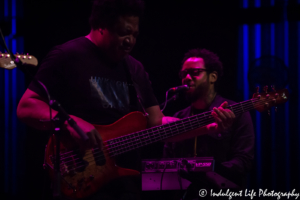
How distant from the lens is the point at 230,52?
4879mm

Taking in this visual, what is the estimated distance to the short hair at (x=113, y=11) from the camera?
2516 mm

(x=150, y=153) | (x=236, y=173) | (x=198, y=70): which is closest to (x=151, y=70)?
(x=198, y=70)

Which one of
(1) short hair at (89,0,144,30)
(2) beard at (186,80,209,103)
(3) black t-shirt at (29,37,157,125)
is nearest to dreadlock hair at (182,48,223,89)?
(2) beard at (186,80,209,103)

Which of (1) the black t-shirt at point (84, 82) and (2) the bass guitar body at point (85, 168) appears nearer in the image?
(2) the bass guitar body at point (85, 168)

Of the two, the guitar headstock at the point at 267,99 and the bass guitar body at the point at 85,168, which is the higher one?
the guitar headstock at the point at 267,99

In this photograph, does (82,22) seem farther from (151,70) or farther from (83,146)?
(83,146)

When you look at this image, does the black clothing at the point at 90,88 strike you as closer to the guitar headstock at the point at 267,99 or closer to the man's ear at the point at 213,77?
the guitar headstock at the point at 267,99

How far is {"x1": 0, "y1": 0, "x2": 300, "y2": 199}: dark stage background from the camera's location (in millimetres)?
4781

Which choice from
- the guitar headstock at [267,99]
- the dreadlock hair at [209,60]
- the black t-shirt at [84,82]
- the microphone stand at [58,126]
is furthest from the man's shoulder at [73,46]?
the dreadlock hair at [209,60]

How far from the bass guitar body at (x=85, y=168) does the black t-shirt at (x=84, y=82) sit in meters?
0.14

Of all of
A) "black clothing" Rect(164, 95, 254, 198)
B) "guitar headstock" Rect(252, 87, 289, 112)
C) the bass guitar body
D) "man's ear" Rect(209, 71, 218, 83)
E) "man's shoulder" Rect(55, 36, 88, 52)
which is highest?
"man's shoulder" Rect(55, 36, 88, 52)

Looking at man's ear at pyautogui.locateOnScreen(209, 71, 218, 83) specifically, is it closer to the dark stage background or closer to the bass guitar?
the dark stage background

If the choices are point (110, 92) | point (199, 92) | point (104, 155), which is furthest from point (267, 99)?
point (104, 155)

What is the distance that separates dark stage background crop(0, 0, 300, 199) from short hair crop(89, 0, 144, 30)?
2.24 m
